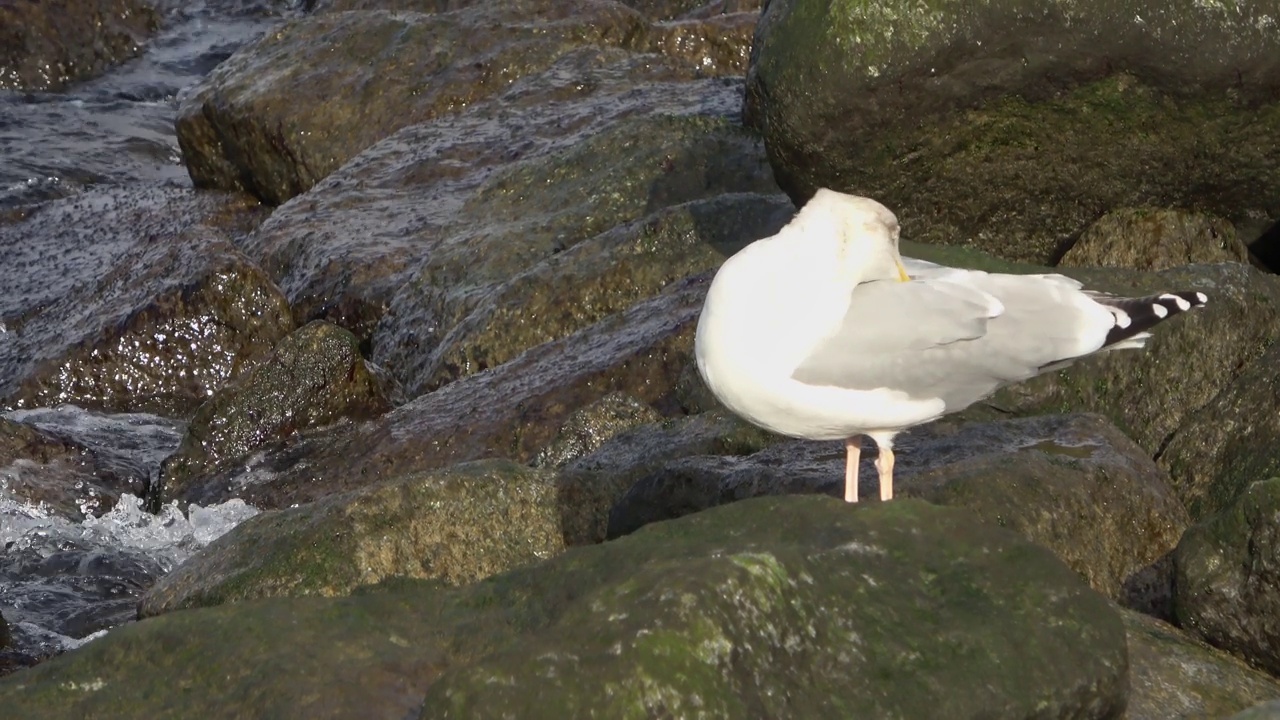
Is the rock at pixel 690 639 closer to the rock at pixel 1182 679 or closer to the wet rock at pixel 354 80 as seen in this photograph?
the rock at pixel 1182 679

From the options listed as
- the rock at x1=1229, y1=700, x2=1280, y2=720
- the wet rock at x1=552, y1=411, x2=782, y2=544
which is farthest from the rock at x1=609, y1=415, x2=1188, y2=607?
the rock at x1=1229, y1=700, x2=1280, y2=720

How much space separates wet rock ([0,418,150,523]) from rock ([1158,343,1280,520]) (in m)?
5.60

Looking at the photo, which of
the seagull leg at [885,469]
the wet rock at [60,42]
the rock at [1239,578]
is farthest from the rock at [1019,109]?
the wet rock at [60,42]

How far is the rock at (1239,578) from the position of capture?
552cm

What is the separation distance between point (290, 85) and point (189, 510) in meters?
5.88

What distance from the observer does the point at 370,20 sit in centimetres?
1460

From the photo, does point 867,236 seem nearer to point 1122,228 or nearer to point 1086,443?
point 1086,443

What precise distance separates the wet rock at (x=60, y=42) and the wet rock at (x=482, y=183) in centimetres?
754

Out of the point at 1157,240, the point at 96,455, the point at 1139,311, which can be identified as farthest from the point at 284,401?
the point at 1139,311

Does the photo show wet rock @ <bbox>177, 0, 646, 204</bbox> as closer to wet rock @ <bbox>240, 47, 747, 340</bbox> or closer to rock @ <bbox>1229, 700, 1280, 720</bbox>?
wet rock @ <bbox>240, 47, 747, 340</bbox>

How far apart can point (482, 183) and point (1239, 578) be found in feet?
24.5

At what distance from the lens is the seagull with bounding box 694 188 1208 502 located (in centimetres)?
535

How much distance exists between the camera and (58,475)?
9711 millimetres

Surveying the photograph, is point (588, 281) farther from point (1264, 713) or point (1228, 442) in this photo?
point (1264, 713)
